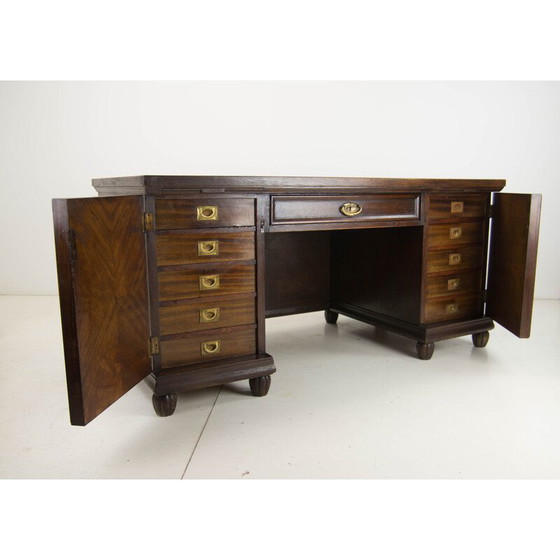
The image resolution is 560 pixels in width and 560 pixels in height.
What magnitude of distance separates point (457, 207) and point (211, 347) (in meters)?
1.41

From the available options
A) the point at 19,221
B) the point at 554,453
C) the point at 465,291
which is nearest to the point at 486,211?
the point at 465,291

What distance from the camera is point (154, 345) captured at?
2.01m

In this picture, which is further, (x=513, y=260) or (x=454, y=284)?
(x=454, y=284)

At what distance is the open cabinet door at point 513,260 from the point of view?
251 cm

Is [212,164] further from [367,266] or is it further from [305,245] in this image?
[367,266]

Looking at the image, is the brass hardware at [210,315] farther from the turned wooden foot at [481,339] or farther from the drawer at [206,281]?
the turned wooden foot at [481,339]

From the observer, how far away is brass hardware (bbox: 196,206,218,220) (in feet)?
6.59

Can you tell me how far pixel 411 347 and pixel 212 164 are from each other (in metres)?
2.07

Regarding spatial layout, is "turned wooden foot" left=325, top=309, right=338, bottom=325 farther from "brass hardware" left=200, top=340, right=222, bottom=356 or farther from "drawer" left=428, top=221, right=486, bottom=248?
"brass hardware" left=200, top=340, right=222, bottom=356

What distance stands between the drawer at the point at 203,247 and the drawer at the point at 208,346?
29 cm

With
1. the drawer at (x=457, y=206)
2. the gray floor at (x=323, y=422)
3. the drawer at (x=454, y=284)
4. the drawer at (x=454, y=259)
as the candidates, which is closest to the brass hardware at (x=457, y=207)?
the drawer at (x=457, y=206)

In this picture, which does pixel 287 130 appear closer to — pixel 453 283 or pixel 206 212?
pixel 453 283

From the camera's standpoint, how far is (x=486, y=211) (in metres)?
2.79

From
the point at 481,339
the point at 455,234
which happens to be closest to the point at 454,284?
the point at 455,234
